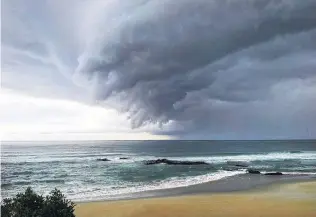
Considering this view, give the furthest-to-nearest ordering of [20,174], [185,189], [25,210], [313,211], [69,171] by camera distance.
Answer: [69,171], [20,174], [185,189], [313,211], [25,210]

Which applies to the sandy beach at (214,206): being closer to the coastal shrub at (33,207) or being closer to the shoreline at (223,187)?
the shoreline at (223,187)

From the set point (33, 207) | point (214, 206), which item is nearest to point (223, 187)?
point (214, 206)

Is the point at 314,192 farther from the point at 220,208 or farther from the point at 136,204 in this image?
the point at 136,204

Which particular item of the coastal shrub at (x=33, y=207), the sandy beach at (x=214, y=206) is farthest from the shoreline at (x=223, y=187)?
the coastal shrub at (x=33, y=207)

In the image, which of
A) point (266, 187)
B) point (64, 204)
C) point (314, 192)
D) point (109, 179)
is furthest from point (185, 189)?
point (64, 204)

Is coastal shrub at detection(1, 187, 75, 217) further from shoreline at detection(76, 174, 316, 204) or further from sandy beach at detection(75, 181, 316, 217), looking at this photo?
shoreline at detection(76, 174, 316, 204)

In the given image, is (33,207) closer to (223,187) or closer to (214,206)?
(214,206)
